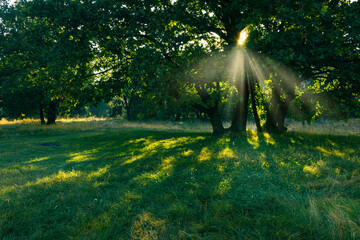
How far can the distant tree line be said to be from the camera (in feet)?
25.3

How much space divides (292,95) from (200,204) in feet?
34.2

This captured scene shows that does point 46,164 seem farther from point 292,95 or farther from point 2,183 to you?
point 292,95

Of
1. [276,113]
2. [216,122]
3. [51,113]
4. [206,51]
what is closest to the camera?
[206,51]

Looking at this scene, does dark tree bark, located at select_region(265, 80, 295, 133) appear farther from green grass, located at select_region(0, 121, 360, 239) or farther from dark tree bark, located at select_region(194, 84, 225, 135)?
green grass, located at select_region(0, 121, 360, 239)

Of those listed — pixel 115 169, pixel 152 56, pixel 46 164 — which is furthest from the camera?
pixel 152 56

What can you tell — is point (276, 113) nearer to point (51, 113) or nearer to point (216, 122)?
point (216, 122)

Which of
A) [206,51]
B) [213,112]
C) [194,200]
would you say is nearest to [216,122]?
[213,112]

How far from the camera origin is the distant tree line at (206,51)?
304 inches

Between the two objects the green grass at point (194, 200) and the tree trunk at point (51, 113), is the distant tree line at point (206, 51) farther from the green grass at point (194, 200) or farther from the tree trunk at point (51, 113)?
the tree trunk at point (51, 113)

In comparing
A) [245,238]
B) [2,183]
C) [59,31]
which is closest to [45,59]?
[59,31]

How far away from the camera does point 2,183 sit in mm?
5875

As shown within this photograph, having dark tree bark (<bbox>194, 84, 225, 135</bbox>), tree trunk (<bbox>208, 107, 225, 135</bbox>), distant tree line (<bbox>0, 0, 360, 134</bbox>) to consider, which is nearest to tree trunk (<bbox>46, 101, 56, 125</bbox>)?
distant tree line (<bbox>0, 0, 360, 134</bbox>)

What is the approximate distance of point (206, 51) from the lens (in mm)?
10672

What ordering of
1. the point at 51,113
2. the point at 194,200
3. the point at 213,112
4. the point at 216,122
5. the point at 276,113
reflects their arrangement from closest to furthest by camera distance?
1. the point at 194,200
2. the point at 276,113
3. the point at 216,122
4. the point at 213,112
5. the point at 51,113
